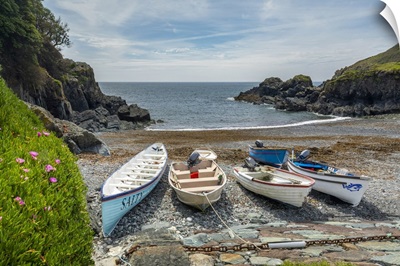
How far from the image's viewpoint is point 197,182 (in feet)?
39.8

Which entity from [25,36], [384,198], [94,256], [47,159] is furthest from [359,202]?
[25,36]

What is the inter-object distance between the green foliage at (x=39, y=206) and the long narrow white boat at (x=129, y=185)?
4553 mm

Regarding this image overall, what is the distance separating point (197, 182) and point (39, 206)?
9342mm

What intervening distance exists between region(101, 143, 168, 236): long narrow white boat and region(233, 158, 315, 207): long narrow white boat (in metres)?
3.87

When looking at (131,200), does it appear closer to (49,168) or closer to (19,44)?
(49,168)

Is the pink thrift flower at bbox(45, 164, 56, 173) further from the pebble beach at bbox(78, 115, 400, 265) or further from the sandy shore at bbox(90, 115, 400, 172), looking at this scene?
the sandy shore at bbox(90, 115, 400, 172)

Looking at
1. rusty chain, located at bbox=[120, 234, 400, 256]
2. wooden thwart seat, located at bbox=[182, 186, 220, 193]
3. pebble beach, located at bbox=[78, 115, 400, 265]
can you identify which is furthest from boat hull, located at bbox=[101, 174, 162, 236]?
rusty chain, located at bbox=[120, 234, 400, 256]

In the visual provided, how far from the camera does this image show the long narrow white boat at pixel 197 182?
10352mm

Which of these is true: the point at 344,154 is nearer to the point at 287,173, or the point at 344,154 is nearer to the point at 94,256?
the point at 287,173

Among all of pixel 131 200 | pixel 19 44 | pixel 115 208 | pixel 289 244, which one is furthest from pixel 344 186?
pixel 19 44

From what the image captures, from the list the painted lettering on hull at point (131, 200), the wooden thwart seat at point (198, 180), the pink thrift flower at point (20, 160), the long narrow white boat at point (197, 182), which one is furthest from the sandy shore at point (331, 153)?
the pink thrift flower at point (20, 160)

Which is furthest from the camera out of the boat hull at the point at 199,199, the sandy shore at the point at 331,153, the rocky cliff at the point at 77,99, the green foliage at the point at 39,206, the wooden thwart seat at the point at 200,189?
the rocky cliff at the point at 77,99

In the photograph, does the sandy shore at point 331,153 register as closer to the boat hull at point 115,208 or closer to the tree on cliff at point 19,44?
the boat hull at point 115,208

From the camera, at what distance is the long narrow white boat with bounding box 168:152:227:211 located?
10352 mm
